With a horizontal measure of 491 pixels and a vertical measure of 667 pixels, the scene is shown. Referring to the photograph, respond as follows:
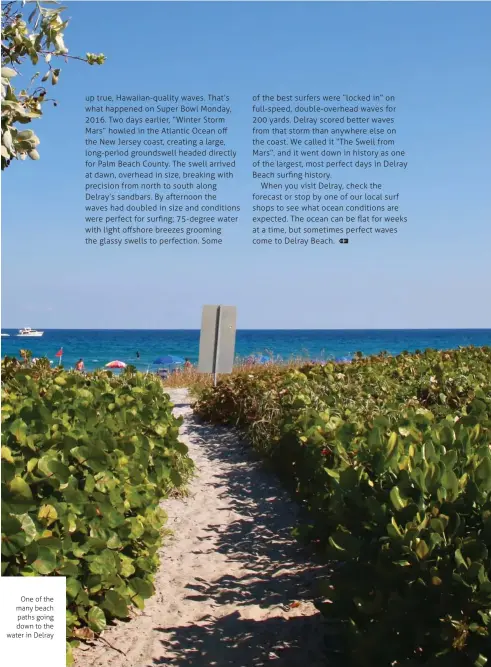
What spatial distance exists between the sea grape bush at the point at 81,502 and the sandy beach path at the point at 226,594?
0.23m

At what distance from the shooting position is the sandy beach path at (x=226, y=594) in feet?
12.1

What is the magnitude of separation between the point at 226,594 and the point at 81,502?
1728mm

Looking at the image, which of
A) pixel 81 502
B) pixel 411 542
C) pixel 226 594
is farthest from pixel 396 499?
pixel 226 594

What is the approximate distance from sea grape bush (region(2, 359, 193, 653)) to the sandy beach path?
9.1 inches

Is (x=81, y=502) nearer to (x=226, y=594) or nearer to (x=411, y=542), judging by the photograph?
(x=411, y=542)

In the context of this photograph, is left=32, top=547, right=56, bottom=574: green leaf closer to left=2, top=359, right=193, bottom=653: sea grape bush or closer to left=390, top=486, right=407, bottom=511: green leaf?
left=2, top=359, right=193, bottom=653: sea grape bush

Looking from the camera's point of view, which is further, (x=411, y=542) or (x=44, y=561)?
(x=44, y=561)

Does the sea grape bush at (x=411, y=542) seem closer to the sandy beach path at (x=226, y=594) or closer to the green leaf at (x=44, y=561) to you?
the sandy beach path at (x=226, y=594)

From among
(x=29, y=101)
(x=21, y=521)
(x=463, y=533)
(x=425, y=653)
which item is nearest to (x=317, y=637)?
(x=425, y=653)

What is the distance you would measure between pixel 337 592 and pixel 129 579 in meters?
1.43

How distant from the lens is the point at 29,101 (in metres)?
3.80

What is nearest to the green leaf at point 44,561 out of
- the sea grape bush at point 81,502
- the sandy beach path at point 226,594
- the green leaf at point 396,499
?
the sea grape bush at point 81,502

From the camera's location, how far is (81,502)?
126 inches

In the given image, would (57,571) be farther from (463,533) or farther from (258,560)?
(258,560)
